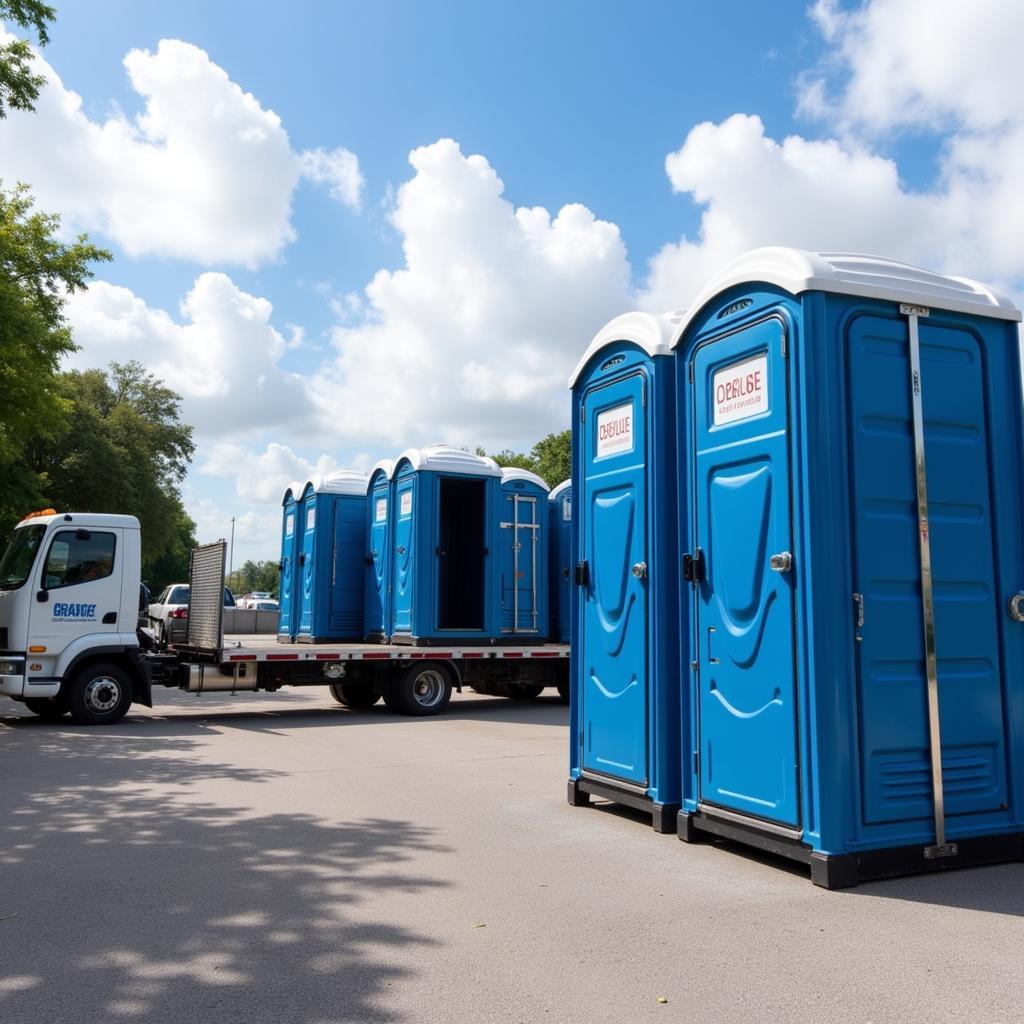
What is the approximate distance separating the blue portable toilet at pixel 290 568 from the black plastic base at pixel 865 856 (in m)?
12.6

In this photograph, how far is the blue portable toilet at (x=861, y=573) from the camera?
16.9 ft

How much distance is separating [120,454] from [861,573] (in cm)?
3861

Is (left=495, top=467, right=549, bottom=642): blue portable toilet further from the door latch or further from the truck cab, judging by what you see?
the door latch

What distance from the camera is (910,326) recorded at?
561 centimetres

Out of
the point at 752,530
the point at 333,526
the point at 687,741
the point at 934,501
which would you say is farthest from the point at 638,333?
the point at 333,526

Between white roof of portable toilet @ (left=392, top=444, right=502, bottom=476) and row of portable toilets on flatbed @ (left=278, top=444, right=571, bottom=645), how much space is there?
0.02 meters

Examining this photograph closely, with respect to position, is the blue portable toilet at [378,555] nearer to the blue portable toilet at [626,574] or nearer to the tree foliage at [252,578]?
the blue portable toilet at [626,574]

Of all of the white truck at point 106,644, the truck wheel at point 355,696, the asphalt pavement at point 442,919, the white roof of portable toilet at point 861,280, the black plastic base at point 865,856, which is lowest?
the asphalt pavement at point 442,919

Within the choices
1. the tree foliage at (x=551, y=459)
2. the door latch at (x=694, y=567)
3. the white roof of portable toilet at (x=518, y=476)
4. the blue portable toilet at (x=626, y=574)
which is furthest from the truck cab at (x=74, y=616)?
the tree foliage at (x=551, y=459)

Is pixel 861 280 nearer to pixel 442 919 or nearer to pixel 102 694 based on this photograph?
pixel 442 919

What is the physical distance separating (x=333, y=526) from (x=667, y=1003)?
13.8 m

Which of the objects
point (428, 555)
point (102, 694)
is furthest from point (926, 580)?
point (102, 694)

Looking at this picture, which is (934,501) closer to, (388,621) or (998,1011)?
(998,1011)

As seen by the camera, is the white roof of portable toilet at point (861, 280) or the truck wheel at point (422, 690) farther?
the truck wheel at point (422, 690)
